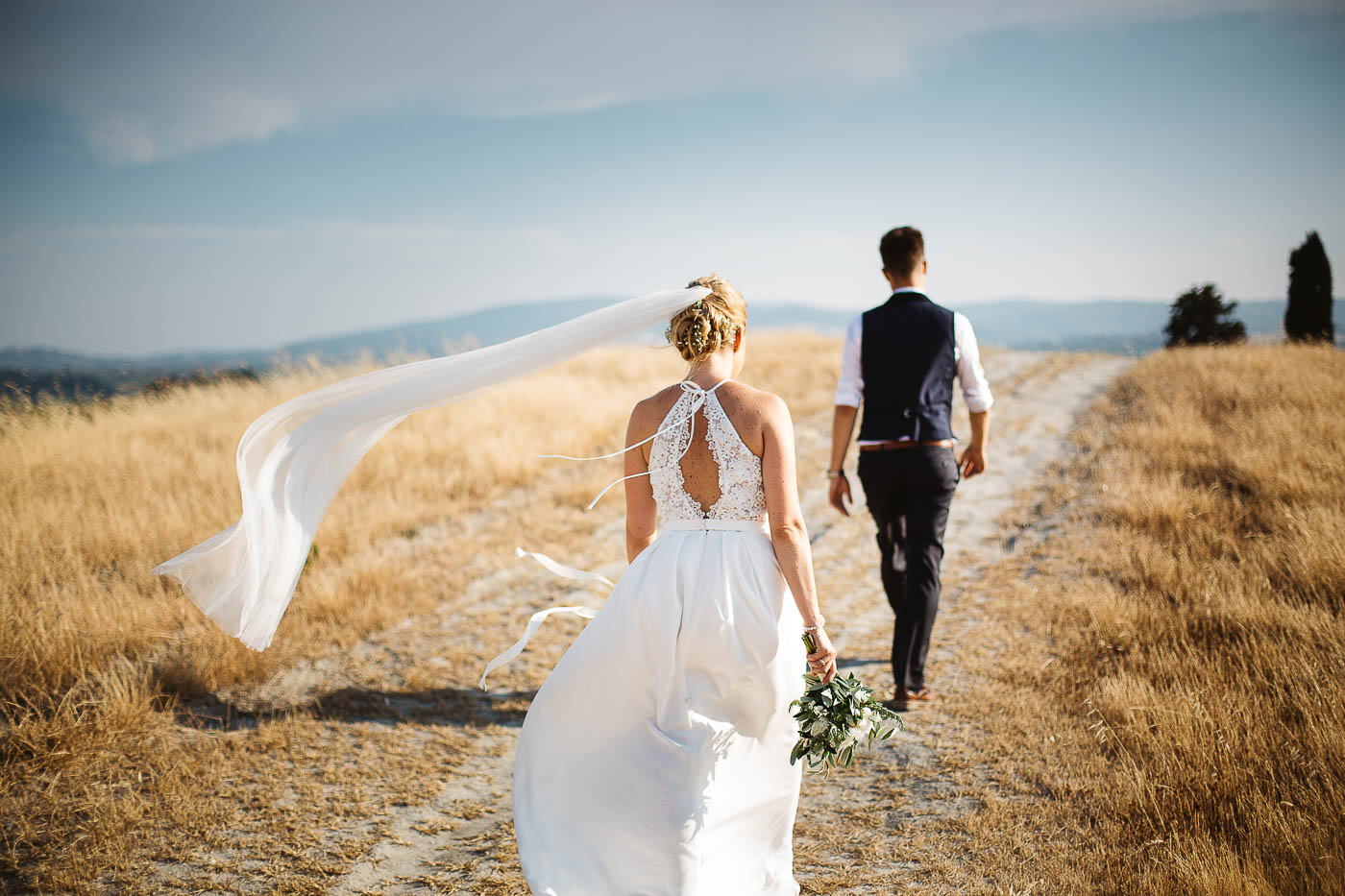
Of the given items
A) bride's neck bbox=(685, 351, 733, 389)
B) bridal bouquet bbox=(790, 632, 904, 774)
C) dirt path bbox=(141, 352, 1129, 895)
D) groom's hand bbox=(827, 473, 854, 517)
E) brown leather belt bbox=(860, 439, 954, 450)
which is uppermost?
bride's neck bbox=(685, 351, 733, 389)

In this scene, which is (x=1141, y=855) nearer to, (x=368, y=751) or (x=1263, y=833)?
(x=1263, y=833)

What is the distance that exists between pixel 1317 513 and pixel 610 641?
20.2ft

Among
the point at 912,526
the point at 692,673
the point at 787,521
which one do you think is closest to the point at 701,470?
the point at 787,521

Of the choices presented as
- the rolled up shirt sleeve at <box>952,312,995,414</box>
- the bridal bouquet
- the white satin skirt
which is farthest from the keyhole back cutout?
the rolled up shirt sleeve at <box>952,312,995,414</box>

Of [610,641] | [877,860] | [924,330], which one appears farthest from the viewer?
[924,330]

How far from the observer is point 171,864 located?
3148mm

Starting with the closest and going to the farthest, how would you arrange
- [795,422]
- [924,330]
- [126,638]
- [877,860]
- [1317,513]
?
[877,860]
[924,330]
[126,638]
[1317,513]
[795,422]

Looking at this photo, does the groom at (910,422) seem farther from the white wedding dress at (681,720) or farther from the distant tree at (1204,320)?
the distant tree at (1204,320)

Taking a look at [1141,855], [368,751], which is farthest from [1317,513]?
[368,751]

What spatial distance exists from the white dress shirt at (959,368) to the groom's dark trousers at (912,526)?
7.1 inches

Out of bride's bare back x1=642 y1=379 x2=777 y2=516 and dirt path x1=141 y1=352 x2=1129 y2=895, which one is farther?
dirt path x1=141 y1=352 x2=1129 y2=895

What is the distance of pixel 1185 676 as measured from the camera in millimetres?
4039

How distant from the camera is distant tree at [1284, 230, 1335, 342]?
2350cm

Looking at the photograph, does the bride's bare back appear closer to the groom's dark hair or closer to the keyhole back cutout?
the keyhole back cutout
